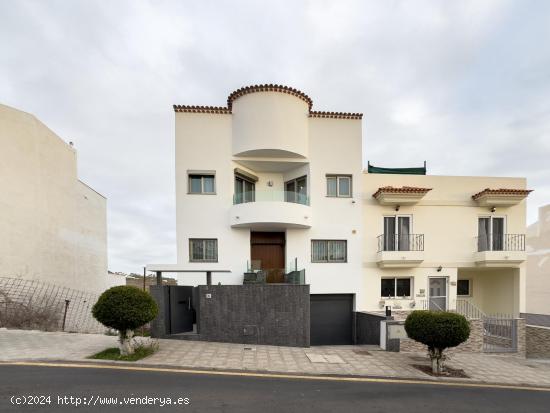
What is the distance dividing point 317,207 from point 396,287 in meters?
5.61

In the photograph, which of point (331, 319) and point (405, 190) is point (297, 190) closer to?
point (405, 190)

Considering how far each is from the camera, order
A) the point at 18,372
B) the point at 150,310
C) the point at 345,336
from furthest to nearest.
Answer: the point at 345,336 → the point at 150,310 → the point at 18,372

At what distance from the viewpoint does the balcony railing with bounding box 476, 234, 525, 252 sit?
14156mm

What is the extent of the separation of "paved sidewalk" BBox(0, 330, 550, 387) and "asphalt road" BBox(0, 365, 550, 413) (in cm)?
73

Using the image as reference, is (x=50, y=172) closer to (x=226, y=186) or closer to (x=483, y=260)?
(x=226, y=186)

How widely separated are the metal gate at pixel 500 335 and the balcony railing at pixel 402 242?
405 cm

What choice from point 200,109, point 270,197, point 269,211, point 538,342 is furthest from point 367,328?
point 200,109

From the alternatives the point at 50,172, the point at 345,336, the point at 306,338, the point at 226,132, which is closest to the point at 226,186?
the point at 226,132

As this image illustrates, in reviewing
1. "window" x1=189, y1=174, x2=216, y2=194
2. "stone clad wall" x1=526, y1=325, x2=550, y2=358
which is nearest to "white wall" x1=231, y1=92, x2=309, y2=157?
"window" x1=189, y1=174, x2=216, y2=194

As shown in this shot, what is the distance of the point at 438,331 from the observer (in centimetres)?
751

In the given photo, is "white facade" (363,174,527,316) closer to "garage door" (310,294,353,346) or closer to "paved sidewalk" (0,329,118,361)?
"garage door" (310,294,353,346)

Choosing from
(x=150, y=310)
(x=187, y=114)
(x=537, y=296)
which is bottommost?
(x=537, y=296)

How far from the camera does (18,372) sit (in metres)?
6.34

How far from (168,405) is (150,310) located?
3085mm
